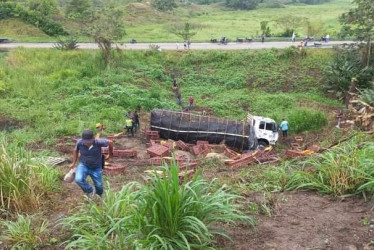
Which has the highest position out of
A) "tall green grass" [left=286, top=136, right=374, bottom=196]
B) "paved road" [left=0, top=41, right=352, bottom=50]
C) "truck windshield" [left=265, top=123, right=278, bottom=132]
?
"tall green grass" [left=286, top=136, right=374, bottom=196]

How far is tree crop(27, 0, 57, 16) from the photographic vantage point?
45.4 m

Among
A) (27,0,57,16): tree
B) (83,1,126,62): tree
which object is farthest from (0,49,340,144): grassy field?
(27,0,57,16): tree

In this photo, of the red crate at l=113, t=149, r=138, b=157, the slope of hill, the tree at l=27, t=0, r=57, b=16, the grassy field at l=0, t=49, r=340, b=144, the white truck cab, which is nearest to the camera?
the red crate at l=113, t=149, r=138, b=157

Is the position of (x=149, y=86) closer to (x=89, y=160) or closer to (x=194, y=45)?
(x=194, y=45)

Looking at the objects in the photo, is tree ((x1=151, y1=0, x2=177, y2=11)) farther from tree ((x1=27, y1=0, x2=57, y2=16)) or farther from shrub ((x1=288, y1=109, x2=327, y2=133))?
shrub ((x1=288, y1=109, x2=327, y2=133))

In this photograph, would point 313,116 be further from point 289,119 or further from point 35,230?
point 35,230

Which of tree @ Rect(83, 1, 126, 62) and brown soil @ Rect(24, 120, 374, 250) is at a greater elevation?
tree @ Rect(83, 1, 126, 62)

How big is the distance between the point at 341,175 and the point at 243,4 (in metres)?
78.6

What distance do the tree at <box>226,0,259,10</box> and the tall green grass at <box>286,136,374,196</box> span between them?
7750 centimetres

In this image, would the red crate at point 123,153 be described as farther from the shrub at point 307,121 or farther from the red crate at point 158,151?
the shrub at point 307,121

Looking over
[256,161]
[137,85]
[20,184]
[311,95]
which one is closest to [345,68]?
[311,95]

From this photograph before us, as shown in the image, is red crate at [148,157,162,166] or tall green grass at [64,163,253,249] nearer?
tall green grass at [64,163,253,249]

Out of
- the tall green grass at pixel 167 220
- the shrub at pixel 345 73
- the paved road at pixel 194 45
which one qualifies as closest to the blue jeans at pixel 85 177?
the tall green grass at pixel 167 220

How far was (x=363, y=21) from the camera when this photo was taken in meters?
23.9
